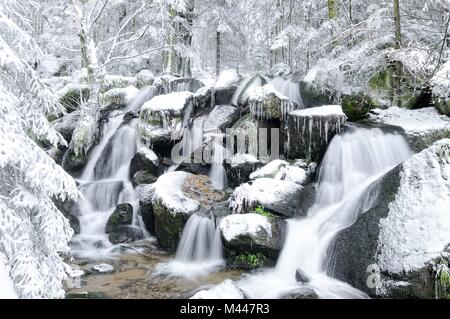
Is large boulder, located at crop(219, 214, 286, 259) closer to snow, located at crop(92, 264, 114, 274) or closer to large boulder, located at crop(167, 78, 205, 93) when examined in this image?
snow, located at crop(92, 264, 114, 274)

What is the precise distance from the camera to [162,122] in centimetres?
1355

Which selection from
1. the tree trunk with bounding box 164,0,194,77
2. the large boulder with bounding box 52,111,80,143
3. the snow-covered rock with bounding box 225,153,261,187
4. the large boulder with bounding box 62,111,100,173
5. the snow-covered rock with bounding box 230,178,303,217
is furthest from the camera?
the tree trunk with bounding box 164,0,194,77

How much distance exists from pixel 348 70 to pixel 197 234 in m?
7.44

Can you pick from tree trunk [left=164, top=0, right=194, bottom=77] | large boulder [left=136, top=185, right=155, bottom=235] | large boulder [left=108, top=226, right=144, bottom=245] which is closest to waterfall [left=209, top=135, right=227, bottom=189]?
large boulder [left=136, top=185, right=155, bottom=235]

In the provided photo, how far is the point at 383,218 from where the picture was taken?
23.5ft

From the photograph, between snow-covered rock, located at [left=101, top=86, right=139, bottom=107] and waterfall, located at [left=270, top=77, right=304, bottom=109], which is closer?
waterfall, located at [left=270, top=77, right=304, bottom=109]

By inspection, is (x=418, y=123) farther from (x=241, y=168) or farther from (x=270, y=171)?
(x=241, y=168)

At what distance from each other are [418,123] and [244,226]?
660 centimetres

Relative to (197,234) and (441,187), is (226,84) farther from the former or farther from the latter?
(441,187)

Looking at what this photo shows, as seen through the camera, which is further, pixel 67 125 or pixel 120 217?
pixel 67 125

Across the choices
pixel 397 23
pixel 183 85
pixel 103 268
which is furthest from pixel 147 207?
pixel 397 23

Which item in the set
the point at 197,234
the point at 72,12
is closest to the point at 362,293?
the point at 197,234

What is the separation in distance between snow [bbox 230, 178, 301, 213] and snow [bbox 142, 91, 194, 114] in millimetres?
5133

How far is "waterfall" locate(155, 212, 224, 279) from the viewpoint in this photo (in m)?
8.62
